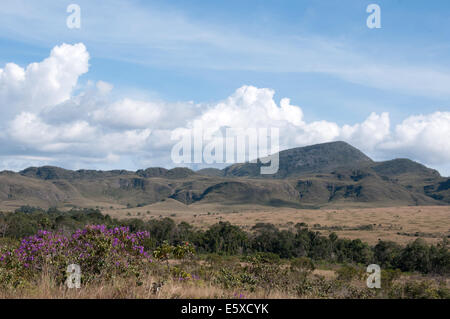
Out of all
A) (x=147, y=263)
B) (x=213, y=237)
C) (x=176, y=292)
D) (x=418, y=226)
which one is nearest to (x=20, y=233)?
(x=213, y=237)

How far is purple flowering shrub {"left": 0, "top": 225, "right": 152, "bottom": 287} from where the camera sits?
10.0 m

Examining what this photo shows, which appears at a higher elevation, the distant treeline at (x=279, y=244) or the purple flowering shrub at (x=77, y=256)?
the purple flowering shrub at (x=77, y=256)

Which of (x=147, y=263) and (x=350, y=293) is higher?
(x=147, y=263)

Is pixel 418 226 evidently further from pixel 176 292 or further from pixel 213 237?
pixel 176 292

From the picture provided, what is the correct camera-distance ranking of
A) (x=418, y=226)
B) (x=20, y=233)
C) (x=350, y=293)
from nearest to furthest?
(x=350, y=293) < (x=20, y=233) < (x=418, y=226)

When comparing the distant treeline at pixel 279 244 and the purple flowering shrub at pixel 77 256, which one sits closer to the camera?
the purple flowering shrub at pixel 77 256

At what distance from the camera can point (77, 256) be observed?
1043 cm

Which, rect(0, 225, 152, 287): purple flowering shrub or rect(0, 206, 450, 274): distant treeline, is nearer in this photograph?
rect(0, 225, 152, 287): purple flowering shrub

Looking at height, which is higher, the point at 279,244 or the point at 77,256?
the point at 77,256

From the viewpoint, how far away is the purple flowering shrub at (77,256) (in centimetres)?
1002

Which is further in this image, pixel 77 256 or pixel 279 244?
pixel 279 244
